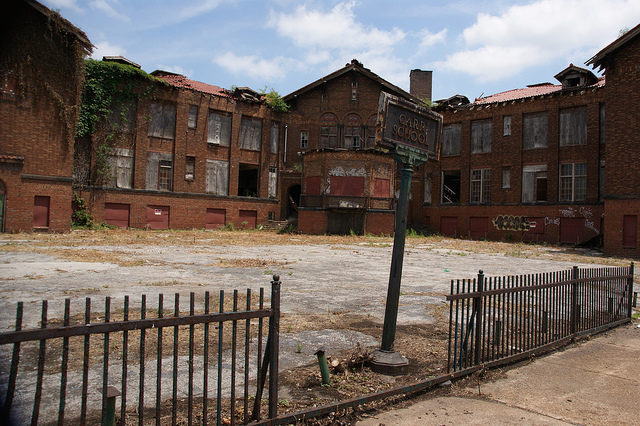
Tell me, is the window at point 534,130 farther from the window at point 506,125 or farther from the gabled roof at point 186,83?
the gabled roof at point 186,83

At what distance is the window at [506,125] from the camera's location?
3278 centimetres

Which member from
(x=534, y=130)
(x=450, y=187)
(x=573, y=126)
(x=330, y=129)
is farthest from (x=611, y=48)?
(x=330, y=129)

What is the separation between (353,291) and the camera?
9.22 m

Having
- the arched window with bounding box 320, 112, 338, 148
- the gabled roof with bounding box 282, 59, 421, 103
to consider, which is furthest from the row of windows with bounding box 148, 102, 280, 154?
the gabled roof with bounding box 282, 59, 421, 103

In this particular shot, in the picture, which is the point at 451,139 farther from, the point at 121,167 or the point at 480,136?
the point at 121,167

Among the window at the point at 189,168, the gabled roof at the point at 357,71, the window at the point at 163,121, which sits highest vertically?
the gabled roof at the point at 357,71

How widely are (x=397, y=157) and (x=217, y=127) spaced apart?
31493 millimetres

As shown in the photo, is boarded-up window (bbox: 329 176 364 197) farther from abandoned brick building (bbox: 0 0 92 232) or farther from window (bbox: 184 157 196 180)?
abandoned brick building (bbox: 0 0 92 232)

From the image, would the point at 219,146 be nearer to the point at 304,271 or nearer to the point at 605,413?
the point at 304,271

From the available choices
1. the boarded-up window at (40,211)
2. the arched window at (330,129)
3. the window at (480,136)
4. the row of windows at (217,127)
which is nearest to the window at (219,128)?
the row of windows at (217,127)

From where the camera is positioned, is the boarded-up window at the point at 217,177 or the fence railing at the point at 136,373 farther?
the boarded-up window at the point at 217,177

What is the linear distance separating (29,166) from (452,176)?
97.1 feet

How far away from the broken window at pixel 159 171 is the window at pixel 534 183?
24.9 metres

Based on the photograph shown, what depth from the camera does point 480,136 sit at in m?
34.4
